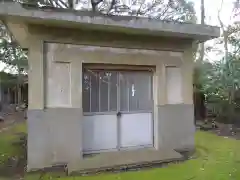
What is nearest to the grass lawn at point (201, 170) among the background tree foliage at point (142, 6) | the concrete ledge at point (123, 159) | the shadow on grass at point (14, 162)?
the concrete ledge at point (123, 159)

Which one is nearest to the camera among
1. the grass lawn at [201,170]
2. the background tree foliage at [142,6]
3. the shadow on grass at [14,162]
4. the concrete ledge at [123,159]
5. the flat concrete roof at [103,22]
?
the flat concrete roof at [103,22]

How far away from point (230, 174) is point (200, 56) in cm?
1006

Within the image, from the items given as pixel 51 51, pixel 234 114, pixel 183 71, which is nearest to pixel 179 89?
pixel 183 71

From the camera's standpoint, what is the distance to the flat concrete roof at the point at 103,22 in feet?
15.8

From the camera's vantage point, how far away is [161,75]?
6.70m

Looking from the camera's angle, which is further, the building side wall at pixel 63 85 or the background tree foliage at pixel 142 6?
the background tree foliage at pixel 142 6

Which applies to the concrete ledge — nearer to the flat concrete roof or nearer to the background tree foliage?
the flat concrete roof

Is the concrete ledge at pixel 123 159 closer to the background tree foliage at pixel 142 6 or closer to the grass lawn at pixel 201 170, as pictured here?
the grass lawn at pixel 201 170

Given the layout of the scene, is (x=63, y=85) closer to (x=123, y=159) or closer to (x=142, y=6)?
(x=123, y=159)

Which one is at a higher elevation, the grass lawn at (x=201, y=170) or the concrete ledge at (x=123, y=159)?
the concrete ledge at (x=123, y=159)

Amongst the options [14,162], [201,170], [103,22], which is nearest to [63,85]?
[103,22]

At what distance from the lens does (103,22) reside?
5.33 metres

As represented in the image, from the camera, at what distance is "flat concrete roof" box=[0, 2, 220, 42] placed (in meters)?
4.83

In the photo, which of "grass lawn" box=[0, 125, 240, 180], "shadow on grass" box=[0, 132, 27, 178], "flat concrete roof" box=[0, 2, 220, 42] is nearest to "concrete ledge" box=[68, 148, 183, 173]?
"grass lawn" box=[0, 125, 240, 180]
